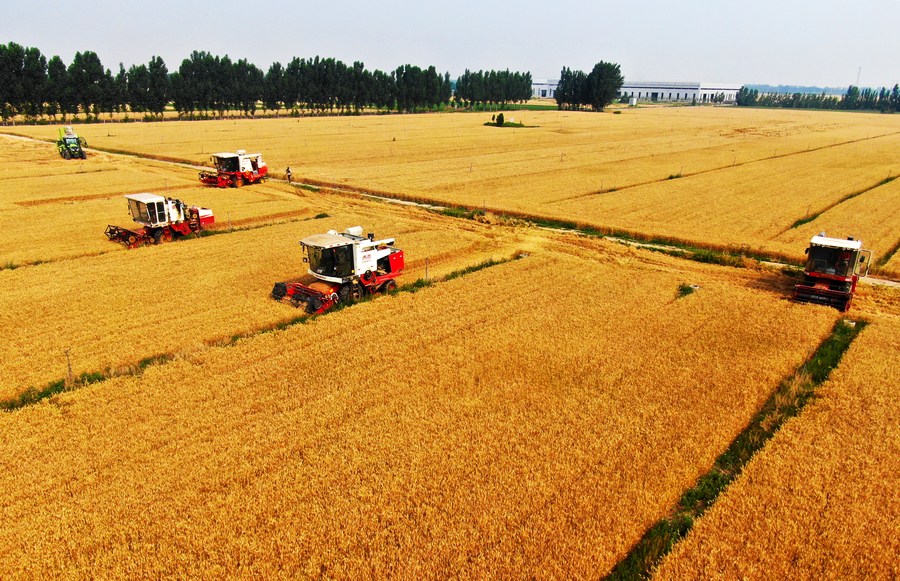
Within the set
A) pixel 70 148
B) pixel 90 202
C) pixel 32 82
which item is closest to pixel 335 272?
pixel 90 202

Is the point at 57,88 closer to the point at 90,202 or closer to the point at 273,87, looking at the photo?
the point at 273,87

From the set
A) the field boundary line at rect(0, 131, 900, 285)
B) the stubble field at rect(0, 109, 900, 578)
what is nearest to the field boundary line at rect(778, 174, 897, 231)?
the stubble field at rect(0, 109, 900, 578)

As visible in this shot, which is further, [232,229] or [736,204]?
[736,204]

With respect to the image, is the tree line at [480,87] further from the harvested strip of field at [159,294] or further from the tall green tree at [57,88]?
the harvested strip of field at [159,294]

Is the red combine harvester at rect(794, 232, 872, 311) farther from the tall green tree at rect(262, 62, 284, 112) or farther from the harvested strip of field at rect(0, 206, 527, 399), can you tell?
the tall green tree at rect(262, 62, 284, 112)

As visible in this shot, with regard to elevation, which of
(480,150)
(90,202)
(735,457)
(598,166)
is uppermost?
(480,150)

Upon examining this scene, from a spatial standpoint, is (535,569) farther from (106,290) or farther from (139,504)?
(106,290)

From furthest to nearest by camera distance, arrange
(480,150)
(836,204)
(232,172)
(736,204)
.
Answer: (480,150), (232,172), (836,204), (736,204)
